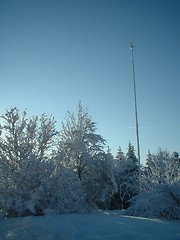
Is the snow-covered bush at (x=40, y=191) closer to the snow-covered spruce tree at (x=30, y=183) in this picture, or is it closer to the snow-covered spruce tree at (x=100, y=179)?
the snow-covered spruce tree at (x=30, y=183)

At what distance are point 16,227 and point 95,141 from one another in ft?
46.9

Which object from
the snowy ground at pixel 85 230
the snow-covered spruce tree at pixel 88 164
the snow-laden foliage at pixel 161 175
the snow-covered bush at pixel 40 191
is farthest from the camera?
the snow-covered spruce tree at pixel 88 164

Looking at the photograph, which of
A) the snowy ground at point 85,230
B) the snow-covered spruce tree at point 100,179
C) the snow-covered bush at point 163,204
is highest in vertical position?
the snow-covered spruce tree at point 100,179

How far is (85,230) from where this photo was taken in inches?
311

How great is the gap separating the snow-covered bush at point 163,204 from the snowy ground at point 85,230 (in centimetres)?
279

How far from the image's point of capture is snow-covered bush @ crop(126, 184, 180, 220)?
1127cm

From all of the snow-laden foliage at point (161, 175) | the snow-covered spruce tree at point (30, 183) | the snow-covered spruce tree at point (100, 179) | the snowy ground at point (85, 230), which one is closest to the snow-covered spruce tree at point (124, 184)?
the snow-laden foliage at point (161, 175)

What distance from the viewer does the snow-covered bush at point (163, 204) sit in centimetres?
1127

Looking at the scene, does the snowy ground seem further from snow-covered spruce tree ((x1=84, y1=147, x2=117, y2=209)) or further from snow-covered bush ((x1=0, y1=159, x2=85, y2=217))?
snow-covered spruce tree ((x1=84, y1=147, x2=117, y2=209))

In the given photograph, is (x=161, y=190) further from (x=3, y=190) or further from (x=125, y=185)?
(x=125, y=185)

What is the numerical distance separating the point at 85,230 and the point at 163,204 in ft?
15.3

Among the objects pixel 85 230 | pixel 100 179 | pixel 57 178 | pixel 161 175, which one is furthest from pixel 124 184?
pixel 85 230

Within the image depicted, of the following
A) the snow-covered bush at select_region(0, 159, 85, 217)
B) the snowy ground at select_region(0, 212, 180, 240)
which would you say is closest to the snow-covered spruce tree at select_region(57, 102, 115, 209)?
the snow-covered bush at select_region(0, 159, 85, 217)

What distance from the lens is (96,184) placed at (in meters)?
22.0
